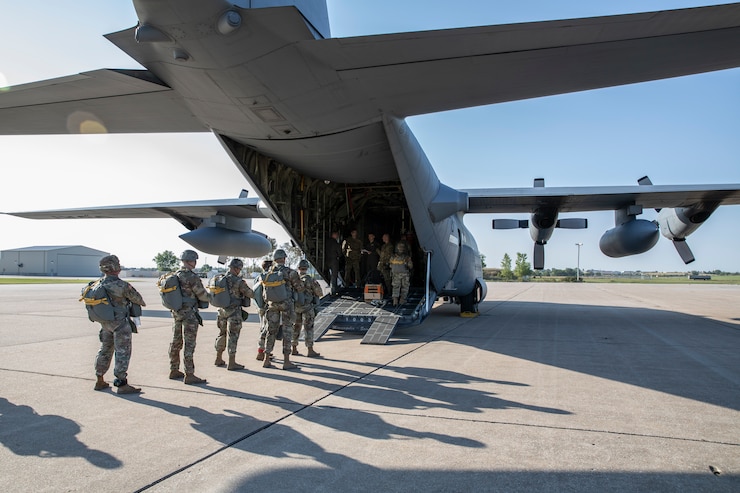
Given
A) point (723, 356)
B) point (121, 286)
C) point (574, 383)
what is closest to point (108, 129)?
point (121, 286)

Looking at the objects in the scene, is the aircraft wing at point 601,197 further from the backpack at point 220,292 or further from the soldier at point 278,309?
the backpack at point 220,292

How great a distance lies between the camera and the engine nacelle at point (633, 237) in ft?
40.9

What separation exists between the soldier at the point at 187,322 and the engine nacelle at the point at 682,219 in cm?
1400

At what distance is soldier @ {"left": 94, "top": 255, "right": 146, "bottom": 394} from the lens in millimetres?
5121

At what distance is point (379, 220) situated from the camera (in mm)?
13789

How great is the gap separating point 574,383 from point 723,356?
3830 millimetres

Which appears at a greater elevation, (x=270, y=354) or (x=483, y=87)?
(x=483, y=87)

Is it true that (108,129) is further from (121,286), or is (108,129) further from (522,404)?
(522,404)

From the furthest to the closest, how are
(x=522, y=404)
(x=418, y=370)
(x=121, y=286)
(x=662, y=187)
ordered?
(x=662, y=187), (x=418, y=370), (x=121, y=286), (x=522, y=404)

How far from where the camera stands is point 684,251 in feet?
48.5

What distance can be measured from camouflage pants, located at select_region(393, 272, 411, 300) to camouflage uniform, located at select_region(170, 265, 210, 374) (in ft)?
17.9

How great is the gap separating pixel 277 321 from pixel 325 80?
10.9 feet

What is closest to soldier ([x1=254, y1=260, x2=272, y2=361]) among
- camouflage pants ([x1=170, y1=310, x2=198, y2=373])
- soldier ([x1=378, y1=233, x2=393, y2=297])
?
camouflage pants ([x1=170, y1=310, x2=198, y2=373])

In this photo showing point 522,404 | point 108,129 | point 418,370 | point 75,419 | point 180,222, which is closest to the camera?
point 75,419
